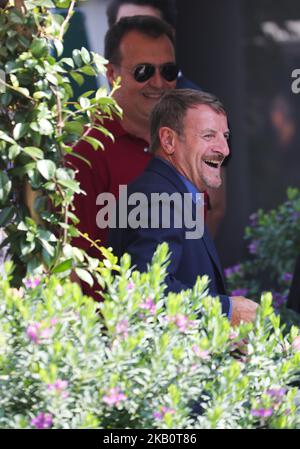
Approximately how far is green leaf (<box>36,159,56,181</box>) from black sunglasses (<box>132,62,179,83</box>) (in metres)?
1.40

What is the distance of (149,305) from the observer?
285 centimetres

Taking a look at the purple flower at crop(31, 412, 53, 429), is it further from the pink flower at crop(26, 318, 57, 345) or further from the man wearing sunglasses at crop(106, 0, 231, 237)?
the man wearing sunglasses at crop(106, 0, 231, 237)

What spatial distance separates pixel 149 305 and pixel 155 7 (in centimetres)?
259

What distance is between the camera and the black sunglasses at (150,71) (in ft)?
14.7

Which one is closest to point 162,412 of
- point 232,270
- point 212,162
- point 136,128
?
point 212,162

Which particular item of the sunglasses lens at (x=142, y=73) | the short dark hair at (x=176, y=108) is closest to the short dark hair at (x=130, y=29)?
the sunglasses lens at (x=142, y=73)

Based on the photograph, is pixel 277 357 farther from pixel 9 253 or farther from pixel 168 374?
pixel 9 253

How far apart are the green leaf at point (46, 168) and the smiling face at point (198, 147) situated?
0.67 m

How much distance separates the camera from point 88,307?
2701 millimetres

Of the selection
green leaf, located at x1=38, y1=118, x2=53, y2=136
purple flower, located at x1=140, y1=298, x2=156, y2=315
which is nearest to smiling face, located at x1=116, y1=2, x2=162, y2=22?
green leaf, located at x1=38, y1=118, x2=53, y2=136

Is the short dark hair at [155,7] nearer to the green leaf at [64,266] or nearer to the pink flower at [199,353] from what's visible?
the green leaf at [64,266]

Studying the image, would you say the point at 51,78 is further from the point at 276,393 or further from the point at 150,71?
the point at 150,71

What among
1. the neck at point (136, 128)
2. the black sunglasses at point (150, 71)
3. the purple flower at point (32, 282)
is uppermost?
the black sunglasses at point (150, 71)

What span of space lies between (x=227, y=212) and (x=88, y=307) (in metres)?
4.46
